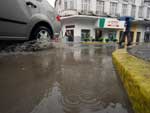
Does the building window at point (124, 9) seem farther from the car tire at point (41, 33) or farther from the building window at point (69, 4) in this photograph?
the car tire at point (41, 33)

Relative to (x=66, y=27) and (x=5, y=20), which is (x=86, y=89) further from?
(x=66, y=27)

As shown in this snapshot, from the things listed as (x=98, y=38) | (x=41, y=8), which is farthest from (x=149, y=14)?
(x=41, y=8)

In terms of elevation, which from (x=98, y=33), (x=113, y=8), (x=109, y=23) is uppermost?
(x=113, y=8)

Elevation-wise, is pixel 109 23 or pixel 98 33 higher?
pixel 109 23

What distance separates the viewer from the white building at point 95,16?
63.1 feet

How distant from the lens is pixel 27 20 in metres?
3.71

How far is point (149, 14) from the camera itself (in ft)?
83.4

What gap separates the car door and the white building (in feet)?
50.1

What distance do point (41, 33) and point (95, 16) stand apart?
54.5 ft

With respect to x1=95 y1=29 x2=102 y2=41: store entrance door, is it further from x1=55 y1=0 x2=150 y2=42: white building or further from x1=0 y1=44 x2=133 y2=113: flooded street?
x1=0 y1=44 x2=133 y2=113: flooded street

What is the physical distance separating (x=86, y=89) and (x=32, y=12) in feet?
9.00

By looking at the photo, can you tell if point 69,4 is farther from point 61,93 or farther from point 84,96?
point 84,96

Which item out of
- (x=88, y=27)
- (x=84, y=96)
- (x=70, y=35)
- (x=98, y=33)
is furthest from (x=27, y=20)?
(x=98, y=33)

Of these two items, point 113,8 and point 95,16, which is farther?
point 113,8
